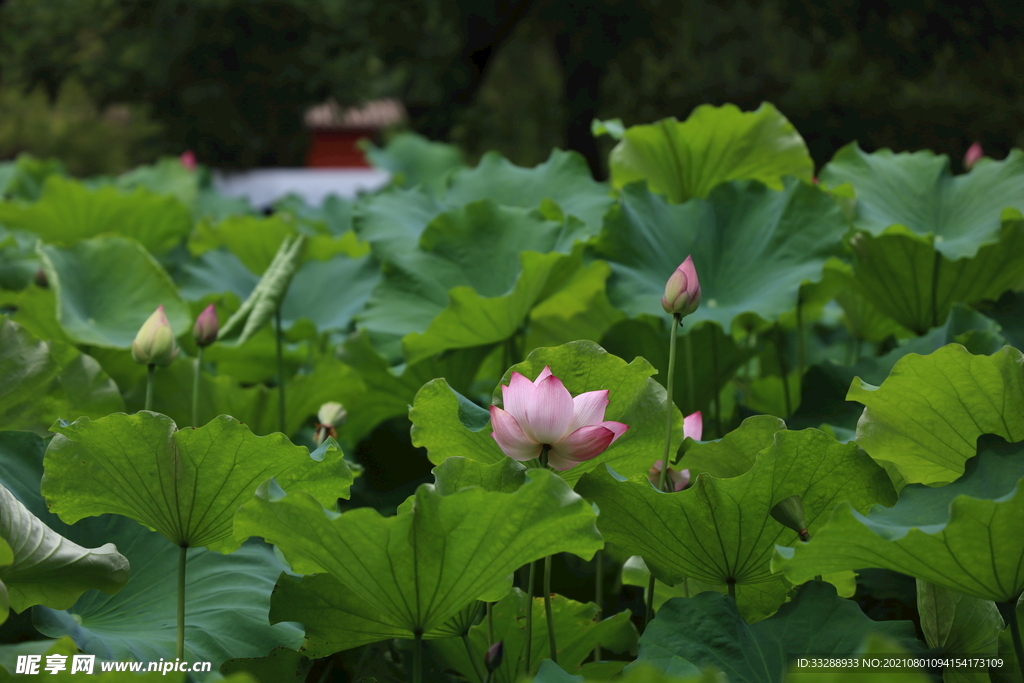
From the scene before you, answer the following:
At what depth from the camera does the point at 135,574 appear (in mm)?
770

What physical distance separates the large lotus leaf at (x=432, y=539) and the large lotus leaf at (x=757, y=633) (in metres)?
0.11

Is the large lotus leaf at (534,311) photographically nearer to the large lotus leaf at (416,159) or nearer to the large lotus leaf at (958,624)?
the large lotus leaf at (958,624)

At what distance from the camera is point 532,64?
1014 cm

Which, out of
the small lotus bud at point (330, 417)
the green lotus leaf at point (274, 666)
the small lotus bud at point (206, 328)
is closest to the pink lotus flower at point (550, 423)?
the green lotus leaf at point (274, 666)

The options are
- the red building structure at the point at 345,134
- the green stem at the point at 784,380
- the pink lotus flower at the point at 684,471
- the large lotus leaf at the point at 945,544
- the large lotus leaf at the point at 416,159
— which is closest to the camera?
the large lotus leaf at the point at 945,544

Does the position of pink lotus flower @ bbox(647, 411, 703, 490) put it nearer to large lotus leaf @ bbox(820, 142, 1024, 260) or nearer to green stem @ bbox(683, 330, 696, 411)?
green stem @ bbox(683, 330, 696, 411)

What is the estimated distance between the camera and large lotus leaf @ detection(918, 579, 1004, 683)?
64 cm

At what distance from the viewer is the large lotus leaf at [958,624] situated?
2.08ft

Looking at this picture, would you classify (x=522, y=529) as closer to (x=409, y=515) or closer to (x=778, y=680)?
(x=409, y=515)

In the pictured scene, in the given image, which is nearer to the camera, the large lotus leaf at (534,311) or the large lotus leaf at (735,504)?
the large lotus leaf at (735,504)

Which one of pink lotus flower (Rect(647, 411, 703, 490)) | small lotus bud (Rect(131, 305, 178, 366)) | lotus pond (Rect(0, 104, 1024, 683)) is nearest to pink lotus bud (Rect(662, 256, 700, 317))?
lotus pond (Rect(0, 104, 1024, 683))

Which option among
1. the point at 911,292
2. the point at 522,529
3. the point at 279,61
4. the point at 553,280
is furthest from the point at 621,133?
the point at 279,61

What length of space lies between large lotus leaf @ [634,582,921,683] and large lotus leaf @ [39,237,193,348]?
Answer: 0.79m

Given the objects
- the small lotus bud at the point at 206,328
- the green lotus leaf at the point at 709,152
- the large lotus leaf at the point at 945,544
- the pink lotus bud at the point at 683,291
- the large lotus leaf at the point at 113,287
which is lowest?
the large lotus leaf at the point at 113,287
